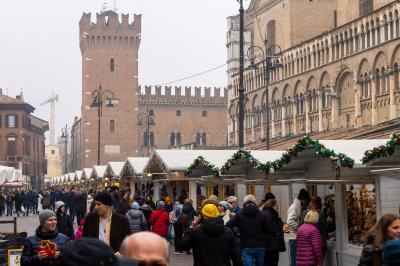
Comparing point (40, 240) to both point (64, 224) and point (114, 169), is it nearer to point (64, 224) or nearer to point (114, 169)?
point (64, 224)

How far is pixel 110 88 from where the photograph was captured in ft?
277

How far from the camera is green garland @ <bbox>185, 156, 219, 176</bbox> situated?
66.5 ft

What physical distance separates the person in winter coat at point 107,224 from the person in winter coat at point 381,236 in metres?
2.57

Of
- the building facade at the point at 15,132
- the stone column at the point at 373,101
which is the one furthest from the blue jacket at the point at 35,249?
the building facade at the point at 15,132

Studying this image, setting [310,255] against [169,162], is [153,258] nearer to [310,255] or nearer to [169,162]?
[310,255]

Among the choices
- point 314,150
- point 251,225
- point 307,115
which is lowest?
point 251,225

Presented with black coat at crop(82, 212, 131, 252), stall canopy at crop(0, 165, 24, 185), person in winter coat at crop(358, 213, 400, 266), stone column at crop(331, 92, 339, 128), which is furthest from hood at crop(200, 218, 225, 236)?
stone column at crop(331, 92, 339, 128)

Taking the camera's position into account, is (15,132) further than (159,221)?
Yes

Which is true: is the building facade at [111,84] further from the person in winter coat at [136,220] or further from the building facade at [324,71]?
the person in winter coat at [136,220]

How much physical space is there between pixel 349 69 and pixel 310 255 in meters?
36.8

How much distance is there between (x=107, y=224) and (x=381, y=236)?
2.86 m

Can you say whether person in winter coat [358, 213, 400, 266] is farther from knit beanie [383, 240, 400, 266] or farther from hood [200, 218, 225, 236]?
hood [200, 218, 225, 236]

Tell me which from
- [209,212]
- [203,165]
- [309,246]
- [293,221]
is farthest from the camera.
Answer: [203,165]

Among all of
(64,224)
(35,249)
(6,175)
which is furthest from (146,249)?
(6,175)
